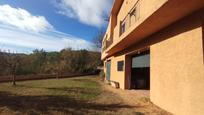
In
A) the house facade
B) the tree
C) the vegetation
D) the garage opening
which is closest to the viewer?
the house facade

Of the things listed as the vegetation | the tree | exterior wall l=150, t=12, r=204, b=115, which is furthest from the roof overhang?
the vegetation

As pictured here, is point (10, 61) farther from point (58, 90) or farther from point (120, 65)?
point (120, 65)

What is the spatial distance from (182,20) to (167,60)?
2012 millimetres

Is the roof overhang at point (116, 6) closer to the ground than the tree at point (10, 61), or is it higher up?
higher up

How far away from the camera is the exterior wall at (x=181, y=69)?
6868mm

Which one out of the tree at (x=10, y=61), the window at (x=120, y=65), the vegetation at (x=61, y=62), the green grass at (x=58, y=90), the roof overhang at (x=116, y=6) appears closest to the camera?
the green grass at (x=58, y=90)

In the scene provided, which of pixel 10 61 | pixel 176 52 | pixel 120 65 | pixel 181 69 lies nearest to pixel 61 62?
pixel 10 61

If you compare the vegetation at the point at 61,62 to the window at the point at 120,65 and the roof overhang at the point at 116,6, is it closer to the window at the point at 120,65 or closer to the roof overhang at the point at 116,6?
the roof overhang at the point at 116,6

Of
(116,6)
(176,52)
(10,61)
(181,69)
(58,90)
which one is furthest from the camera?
(10,61)

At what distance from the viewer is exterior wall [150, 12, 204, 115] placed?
687 cm

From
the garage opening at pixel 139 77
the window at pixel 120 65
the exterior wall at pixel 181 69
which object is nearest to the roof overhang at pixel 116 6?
the window at pixel 120 65

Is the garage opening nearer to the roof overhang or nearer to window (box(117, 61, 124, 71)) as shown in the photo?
window (box(117, 61, 124, 71))

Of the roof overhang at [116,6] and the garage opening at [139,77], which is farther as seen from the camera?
the roof overhang at [116,6]

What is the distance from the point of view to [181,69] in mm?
7957
